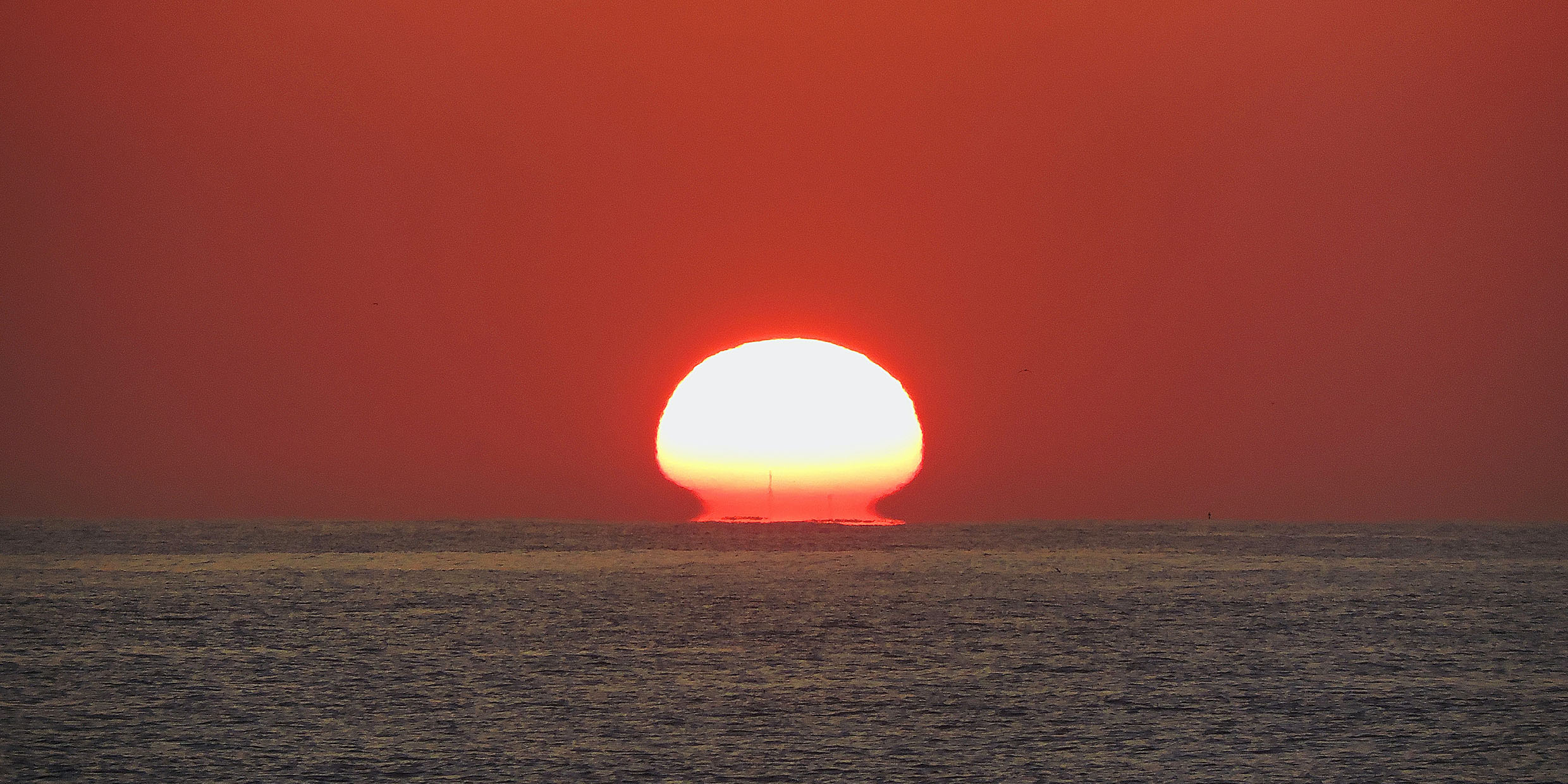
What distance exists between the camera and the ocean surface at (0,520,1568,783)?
1450 mm

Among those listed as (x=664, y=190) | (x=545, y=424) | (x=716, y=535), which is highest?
(x=664, y=190)

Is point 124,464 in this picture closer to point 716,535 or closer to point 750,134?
point 716,535

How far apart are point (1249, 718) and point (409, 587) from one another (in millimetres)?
1687

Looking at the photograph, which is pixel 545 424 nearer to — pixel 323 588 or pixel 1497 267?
pixel 323 588

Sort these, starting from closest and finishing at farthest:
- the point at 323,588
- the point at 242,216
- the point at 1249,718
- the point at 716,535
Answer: the point at 1249,718, the point at 323,588, the point at 716,535, the point at 242,216

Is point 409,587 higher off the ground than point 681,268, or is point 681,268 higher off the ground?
point 681,268

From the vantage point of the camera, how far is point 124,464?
3.39 m

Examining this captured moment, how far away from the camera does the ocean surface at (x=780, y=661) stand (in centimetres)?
145

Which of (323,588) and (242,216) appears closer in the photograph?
(323,588)

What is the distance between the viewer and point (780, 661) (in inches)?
73.8

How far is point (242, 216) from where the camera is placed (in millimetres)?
3385

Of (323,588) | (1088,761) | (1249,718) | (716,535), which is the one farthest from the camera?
(716,535)

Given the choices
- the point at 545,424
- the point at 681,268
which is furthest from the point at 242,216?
the point at 681,268

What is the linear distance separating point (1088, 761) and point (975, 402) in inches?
80.9
